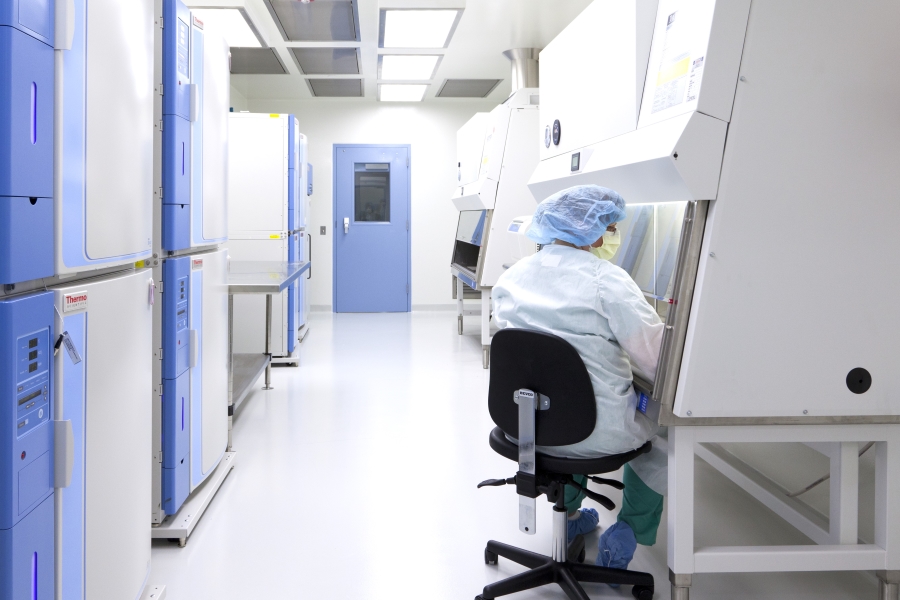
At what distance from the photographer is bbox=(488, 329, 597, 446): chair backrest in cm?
177

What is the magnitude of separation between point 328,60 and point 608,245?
4.97 meters

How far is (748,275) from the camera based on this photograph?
172cm

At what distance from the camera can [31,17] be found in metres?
1.15

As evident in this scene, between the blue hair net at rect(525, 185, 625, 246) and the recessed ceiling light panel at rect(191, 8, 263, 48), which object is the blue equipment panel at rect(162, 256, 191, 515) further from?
the recessed ceiling light panel at rect(191, 8, 263, 48)

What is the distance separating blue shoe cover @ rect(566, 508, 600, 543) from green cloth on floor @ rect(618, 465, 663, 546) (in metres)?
0.26

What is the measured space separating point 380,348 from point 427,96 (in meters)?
3.45

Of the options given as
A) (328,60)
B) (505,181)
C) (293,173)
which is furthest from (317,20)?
(505,181)

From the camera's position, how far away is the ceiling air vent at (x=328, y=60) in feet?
19.9

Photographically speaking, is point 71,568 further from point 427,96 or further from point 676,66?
point 427,96

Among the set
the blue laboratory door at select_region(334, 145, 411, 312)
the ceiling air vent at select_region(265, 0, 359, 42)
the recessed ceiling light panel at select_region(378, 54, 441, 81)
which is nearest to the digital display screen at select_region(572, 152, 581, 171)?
the ceiling air vent at select_region(265, 0, 359, 42)

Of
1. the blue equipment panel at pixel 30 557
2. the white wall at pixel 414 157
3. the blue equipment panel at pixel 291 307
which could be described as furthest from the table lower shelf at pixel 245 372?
the white wall at pixel 414 157

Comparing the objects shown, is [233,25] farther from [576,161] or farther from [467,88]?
[576,161]

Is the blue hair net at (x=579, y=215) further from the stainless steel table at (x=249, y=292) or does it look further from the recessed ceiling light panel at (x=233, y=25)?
the recessed ceiling light panel at (x=233, y=25)

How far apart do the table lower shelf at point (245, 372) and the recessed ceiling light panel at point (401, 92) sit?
3951 millimetres
